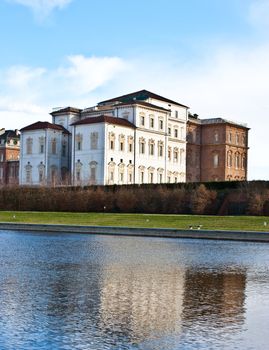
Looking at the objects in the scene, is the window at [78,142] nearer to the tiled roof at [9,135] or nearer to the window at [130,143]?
the window at [130,143]

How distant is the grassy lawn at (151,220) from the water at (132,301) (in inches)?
702

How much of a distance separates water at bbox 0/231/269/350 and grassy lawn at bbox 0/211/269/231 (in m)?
17.8

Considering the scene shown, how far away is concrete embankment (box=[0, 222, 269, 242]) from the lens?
36812 mm

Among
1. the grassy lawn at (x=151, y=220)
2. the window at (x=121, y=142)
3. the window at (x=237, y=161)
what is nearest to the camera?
the grassy lawn at (x=151, y=220)

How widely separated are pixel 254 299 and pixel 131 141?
255 feet

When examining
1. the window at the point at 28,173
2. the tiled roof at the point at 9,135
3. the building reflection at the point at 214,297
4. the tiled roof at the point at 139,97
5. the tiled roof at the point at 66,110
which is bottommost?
the building reflection at the point at 214,297

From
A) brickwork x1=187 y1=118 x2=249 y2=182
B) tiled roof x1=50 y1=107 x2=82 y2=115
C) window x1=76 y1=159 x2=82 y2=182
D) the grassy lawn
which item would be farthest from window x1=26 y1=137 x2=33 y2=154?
the grassy lawn

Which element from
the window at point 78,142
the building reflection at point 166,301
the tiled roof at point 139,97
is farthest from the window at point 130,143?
the building reflection at point 166,301

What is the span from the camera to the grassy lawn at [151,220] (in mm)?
43641

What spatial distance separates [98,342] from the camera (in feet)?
32.7

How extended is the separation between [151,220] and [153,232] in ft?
32.2

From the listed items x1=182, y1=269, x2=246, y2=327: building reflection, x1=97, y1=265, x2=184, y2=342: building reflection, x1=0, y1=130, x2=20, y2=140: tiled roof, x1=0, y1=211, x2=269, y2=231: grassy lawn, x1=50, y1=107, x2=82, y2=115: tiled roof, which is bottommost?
x1=182, y1=269, x2=246, y2=327: building reflection

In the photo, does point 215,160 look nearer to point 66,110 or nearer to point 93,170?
point 66,110

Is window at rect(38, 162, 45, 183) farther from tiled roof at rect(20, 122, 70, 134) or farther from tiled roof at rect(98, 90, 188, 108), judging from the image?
tiled roof at rect(98, 90, 188, 108)
